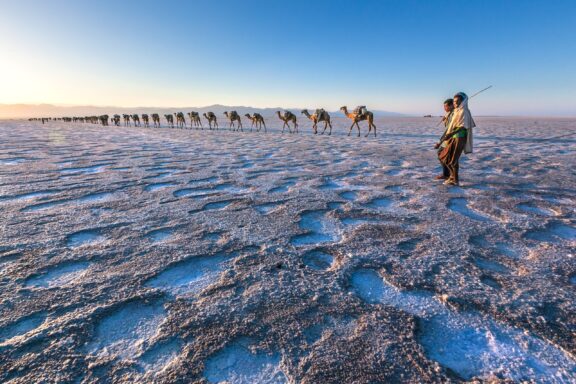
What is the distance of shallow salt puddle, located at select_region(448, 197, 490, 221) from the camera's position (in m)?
3.81

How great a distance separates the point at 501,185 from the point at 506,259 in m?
3.31

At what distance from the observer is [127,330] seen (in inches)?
71.0

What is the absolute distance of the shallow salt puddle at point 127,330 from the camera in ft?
5.39

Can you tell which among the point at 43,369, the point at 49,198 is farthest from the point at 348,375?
the point at 49,198

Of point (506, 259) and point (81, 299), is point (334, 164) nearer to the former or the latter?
point (506, 259)

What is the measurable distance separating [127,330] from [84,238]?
1.63m

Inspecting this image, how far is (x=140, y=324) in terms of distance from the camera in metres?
1.86

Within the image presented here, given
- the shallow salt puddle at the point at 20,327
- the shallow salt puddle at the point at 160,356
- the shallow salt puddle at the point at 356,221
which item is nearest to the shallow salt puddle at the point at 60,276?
the shallow salt puddle at the point at 20,327

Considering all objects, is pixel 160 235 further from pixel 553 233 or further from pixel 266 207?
pixel 553 233

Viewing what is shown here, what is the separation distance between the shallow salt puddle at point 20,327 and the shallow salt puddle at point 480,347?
1.98 m

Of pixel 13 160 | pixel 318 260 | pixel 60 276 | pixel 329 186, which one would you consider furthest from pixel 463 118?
pixel 13 160

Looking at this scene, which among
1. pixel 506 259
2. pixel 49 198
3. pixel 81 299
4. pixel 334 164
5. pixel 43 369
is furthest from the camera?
pixel 334 164

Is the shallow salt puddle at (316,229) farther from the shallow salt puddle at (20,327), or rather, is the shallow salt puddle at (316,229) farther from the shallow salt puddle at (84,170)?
the shallow salt puddle at (84,170)

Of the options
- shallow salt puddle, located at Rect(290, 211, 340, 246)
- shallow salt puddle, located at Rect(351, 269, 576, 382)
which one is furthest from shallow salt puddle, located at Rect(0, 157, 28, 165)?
shallow salt puddle, located at Rect(351, 269, 576, 382)
